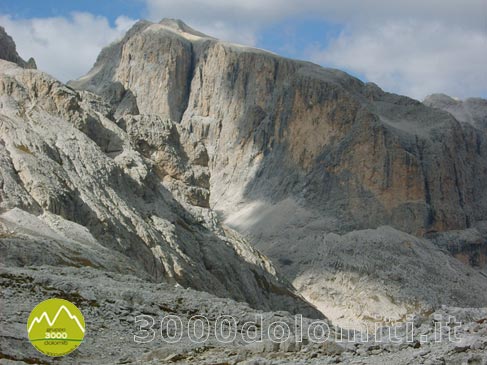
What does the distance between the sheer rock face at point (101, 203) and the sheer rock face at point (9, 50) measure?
19.3 meters

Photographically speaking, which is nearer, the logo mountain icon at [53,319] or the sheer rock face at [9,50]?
the logo mountain icon at [53,319]

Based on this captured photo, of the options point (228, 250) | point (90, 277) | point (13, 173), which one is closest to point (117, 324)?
point (90, 277)

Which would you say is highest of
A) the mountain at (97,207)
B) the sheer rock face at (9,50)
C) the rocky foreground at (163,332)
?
the sheer rock face at (9,50)

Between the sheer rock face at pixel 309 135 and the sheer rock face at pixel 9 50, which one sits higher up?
the sheer rock face at pixel 309 135

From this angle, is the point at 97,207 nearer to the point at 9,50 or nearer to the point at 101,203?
the point at 101,203

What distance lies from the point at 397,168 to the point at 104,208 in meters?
112

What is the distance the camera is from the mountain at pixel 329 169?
13338 centimetres

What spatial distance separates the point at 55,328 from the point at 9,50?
80102mm

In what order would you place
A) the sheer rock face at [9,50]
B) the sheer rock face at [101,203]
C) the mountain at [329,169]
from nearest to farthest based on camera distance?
1. the sheer rock face at [101,203]
2. the sheer rock face at [9,50]
3. the mountain at [329,169]

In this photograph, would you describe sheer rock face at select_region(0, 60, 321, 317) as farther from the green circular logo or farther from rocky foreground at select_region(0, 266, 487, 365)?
the green circular logo

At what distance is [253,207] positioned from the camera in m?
170

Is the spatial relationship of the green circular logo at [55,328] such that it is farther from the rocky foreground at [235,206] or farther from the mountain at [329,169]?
the mountain at [329,169]

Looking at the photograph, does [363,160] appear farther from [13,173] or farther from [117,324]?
[117,324]

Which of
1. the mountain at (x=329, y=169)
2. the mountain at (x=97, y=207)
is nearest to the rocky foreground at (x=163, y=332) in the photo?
the mountain at (x=97, y=207)
